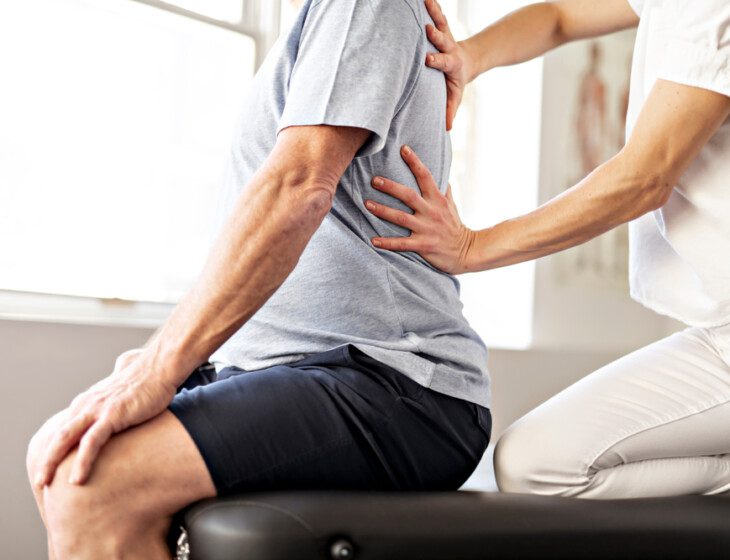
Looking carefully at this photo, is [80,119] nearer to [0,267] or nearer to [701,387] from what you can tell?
[0,267]

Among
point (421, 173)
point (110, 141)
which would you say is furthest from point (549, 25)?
point (110, 141)

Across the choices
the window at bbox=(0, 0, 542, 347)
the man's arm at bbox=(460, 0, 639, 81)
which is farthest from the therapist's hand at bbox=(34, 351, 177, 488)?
the window at bbox=(0, 0, 542, 347)

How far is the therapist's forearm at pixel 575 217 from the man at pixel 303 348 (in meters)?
0.21

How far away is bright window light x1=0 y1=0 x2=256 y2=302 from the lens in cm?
255

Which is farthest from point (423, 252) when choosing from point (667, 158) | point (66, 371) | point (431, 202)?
point (66, 371)

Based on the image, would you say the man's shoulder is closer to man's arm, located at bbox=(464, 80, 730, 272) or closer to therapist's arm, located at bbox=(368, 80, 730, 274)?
therapist's arm, located at bbox=(368, 80, 730, 274)

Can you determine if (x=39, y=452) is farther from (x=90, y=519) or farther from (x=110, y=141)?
(x=110, y=141)

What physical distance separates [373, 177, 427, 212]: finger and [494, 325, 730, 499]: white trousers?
381mm

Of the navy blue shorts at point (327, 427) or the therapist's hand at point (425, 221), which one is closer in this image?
the navy blue shorts at point (327, 427)

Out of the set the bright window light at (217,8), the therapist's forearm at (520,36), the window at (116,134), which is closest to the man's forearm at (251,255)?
the therapist's forearm at (520,36)

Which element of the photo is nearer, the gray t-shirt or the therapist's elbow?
the gray t-shirt

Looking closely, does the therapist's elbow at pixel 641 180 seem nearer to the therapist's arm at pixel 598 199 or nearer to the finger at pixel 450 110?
the therapist's arm at pixel 598 199

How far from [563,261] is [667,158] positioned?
3186mm

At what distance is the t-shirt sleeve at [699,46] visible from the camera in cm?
127
